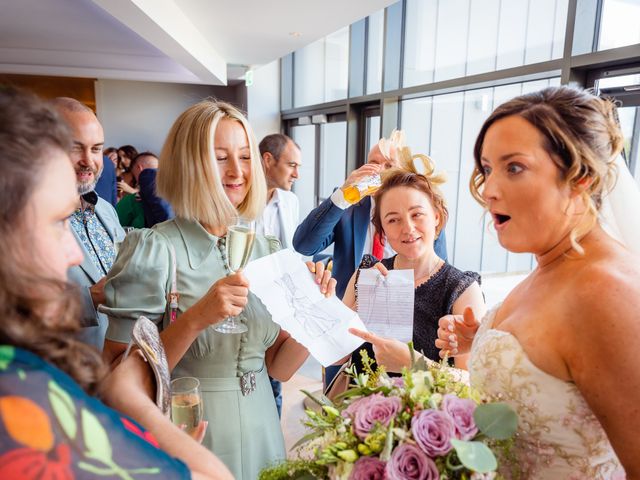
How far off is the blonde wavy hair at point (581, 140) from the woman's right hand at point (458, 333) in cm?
41

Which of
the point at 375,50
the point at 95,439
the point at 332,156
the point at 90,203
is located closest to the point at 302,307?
the point at 95,439

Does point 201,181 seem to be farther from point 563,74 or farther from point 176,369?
point 563,74

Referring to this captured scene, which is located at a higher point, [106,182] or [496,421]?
[106,182]

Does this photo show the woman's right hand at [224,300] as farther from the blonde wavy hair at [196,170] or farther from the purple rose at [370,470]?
the purple rose at [370,470]

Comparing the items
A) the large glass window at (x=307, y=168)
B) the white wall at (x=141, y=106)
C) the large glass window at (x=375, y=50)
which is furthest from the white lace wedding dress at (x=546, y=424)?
the white wall at (x=141, y=106)

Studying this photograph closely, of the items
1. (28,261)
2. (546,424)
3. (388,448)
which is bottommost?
Result: (546,424)

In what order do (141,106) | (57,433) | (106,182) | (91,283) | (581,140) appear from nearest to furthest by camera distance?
(57,433)
(581,140)
(91,283)
(106,182)
(141,106)

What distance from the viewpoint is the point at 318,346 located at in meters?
1.27

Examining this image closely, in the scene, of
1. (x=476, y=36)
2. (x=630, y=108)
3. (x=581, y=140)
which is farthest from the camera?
(x=476, y=36)

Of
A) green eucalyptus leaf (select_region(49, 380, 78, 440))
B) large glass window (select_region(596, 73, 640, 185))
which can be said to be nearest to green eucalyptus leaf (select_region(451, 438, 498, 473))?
green eucalyptus leaf (select_region(49, 380, 78, 440))

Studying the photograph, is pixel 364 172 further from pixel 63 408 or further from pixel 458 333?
pixel 63 408

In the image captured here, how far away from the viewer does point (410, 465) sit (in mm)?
693

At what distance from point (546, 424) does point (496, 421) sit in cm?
33

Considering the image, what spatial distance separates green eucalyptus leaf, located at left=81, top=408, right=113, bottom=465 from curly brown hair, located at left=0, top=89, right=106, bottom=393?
2.5 inches
